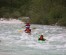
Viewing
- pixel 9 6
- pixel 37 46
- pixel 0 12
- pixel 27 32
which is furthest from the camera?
pixel 9 6

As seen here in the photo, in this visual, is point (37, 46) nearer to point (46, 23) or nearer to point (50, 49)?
point (50, 49)

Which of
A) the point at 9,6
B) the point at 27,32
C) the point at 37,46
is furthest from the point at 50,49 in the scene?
the point at 9,6

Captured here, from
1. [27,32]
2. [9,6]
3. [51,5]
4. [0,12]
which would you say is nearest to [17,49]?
[27,32]

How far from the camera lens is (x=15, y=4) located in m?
60.0

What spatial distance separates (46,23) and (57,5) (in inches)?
122

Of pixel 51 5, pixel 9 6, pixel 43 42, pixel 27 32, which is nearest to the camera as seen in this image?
pixel 43 42

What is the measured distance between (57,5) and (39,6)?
2882 millimetres

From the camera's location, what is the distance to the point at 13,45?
18.3m

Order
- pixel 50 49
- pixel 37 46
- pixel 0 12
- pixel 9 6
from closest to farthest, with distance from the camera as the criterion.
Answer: pixel 50 49 < pixel 37 46 < pixel 0 12 < pixel 9 6

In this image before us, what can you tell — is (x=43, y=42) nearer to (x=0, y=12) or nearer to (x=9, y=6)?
(x=0, y=12)

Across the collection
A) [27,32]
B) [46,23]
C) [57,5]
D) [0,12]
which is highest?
[0,12]

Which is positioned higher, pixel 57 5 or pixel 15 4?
pixel 15 4

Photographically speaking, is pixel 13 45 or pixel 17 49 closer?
pixel 17 49

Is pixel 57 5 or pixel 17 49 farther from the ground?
pixel 57 5
